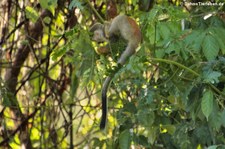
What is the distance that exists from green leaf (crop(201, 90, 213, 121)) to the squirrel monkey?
404 mm

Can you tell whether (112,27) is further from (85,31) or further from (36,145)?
(36,145)

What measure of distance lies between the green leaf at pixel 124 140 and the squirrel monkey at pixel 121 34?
0.10 meters

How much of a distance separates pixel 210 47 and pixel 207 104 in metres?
0.26

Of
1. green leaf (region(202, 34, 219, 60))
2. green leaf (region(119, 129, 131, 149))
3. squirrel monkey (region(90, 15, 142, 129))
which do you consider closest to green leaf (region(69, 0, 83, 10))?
squirrel monkey (region(90, 15, 142, 129))

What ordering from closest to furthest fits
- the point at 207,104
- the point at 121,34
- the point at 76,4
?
the point at 207,104 → the point at 76,4 → the point at 121,34

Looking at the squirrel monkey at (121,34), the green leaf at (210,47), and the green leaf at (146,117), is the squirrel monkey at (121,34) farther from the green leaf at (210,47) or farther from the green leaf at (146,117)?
the green leaf at (210,47)

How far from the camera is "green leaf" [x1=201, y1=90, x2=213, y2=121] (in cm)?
197

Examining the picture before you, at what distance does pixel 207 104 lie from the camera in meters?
1.98

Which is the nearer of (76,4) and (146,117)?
(76,4)

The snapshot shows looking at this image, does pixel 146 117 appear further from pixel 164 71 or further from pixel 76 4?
pixel 76 4

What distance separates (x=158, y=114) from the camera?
254 cm

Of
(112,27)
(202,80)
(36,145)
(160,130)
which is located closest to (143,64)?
(202,80)

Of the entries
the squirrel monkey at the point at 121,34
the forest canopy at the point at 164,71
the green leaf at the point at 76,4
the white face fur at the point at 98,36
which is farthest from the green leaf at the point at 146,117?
the green leaf at the point at 76,4

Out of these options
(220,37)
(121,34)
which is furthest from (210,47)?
(121,34)
